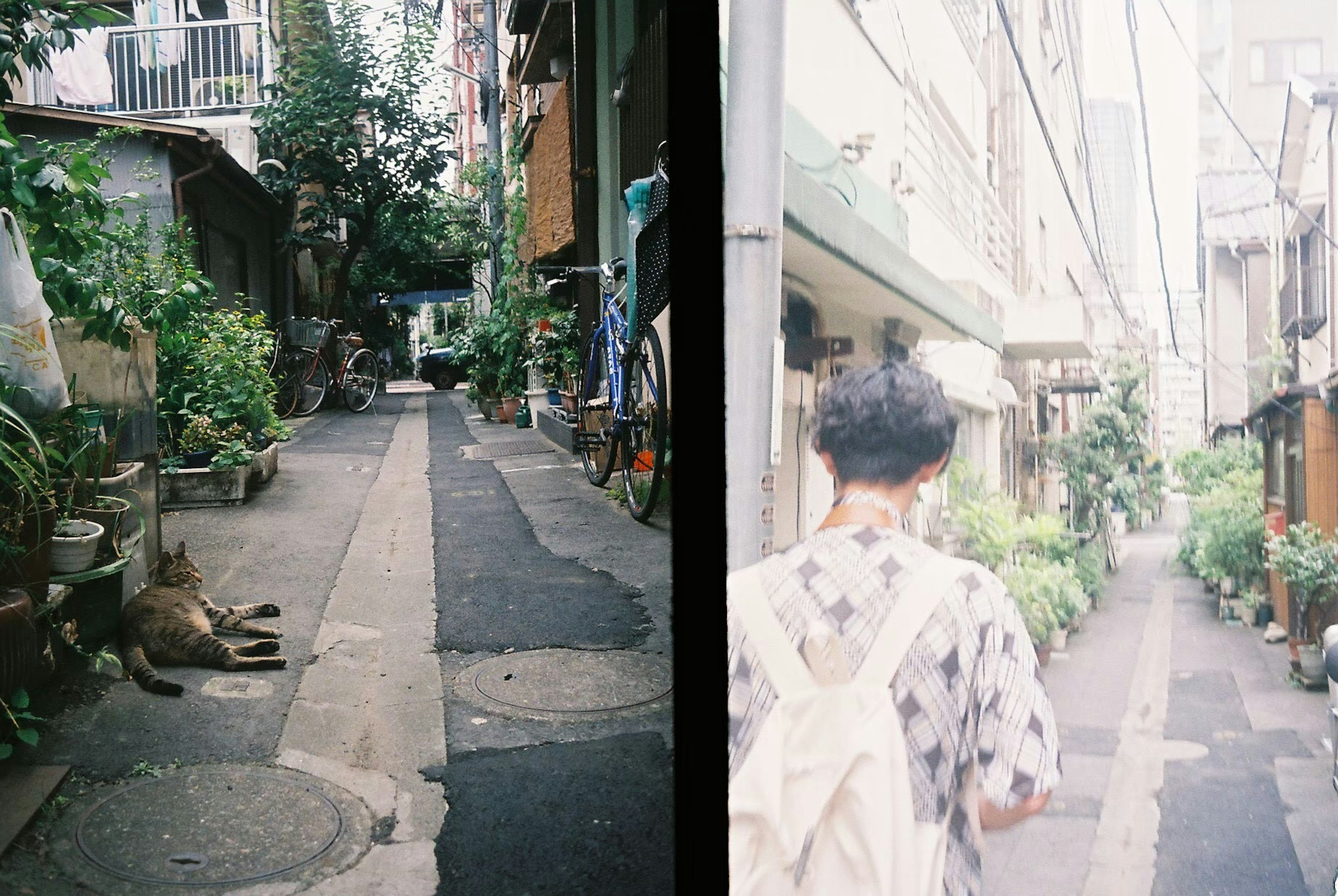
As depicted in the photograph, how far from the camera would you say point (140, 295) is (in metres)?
5.02

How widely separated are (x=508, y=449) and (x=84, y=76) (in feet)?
17.5

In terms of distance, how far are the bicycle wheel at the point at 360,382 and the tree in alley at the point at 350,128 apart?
1553 millimetres

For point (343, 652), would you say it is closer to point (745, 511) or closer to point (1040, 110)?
point (745, 511)

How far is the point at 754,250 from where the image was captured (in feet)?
5.58

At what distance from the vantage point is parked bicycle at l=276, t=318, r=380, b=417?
11156 millimetres

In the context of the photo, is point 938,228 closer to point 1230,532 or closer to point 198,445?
point 1230,532

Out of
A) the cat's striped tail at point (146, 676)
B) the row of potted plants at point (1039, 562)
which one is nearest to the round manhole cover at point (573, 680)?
the cat's striped tail at point (146, 676)

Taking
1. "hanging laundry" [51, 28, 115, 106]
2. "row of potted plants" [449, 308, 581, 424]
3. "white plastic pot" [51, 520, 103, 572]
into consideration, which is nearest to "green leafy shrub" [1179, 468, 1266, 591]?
"white plastic pot" [51, 520, 103, 572]

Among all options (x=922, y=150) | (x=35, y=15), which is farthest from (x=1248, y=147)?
(x=35, y=15)

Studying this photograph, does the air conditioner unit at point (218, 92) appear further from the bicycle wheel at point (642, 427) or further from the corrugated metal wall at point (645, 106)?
the bicycle wheel at point (642, 427)

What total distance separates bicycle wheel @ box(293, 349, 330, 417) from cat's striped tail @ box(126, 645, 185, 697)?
820cm

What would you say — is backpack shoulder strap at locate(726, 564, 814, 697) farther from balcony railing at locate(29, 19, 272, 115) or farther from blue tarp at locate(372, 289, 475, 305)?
blue tarp at locate(372, 289, 475, 305)

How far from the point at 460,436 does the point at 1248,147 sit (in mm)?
9663

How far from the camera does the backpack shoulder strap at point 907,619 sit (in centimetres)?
150
